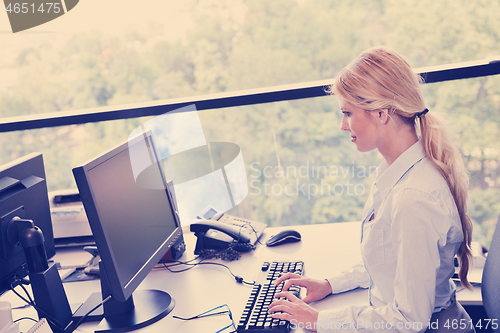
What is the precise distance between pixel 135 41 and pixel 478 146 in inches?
156

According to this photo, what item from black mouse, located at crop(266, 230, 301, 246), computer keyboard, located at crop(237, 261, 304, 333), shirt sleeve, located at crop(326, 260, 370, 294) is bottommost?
black mouse, located at crop(266, 230, 301, 246)

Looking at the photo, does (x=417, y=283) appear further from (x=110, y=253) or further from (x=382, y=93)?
(x=110, y=253)

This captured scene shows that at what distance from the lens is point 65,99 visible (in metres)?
4.82

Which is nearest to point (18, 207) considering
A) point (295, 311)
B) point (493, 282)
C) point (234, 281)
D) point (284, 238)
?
point (234, 281)

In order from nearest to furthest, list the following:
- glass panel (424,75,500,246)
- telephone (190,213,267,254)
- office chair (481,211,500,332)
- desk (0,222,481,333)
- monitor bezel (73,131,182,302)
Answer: monitor bezel (73,131,182,302) → office chair (481,211,500,332) → desk (0,222,481,333) → telephone (190,213,267,254) → glass panel (424,75,500,246)

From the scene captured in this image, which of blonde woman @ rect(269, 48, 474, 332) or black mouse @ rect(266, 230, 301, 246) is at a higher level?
blonde woman @ rect(269, 48, 474, 332)

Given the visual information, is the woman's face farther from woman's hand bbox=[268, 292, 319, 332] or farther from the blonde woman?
woman's hand bbox=[268, 292, 319, 332]

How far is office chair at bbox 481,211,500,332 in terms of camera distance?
99 cm

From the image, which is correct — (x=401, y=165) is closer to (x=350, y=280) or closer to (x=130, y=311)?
(x=350, y=280)

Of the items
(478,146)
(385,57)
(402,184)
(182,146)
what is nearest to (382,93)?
(385,57)

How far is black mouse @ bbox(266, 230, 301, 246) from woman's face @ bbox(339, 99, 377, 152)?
54 centimetres

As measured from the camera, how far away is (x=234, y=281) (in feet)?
4.15

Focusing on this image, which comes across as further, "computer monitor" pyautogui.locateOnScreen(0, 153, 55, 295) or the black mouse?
the black mouse

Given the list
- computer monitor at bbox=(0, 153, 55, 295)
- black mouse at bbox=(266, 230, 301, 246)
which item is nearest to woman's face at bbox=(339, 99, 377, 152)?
black mouse at bbox=(266, 230, 301, 246)
